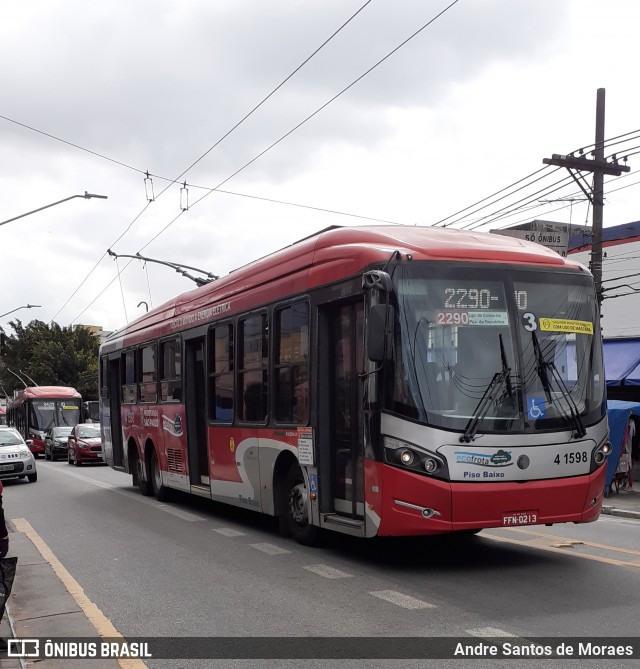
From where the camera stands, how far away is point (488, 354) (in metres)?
Result: 8.24

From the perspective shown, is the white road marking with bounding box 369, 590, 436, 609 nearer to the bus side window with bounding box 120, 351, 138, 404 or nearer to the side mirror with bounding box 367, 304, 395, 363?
the side mirror with bounding box 367, 304, 395, 363

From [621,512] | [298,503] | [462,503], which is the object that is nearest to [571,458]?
[462,503]

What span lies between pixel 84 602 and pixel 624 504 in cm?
1107

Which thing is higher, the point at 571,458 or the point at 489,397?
the point at 489,397

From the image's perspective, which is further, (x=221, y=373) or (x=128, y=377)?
(x=128, y=377)

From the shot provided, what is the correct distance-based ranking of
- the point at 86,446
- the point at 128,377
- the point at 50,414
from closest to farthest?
1. the point at 128,377
2. the point at 86,446
3. the point at 50,414

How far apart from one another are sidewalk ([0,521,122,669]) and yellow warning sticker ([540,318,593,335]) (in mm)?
4791

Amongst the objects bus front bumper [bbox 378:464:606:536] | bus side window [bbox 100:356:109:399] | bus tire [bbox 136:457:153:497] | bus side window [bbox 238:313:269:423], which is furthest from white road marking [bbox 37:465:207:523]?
bus front bumper [bbox 378:464:606:536]

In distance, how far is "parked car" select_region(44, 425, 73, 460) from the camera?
3591cm

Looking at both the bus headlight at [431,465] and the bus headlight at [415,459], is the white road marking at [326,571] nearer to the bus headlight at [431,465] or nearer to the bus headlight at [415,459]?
the bus headlight at [415,459]

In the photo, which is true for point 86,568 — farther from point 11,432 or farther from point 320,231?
point 11,432

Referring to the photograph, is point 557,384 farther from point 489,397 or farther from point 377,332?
point 377,332

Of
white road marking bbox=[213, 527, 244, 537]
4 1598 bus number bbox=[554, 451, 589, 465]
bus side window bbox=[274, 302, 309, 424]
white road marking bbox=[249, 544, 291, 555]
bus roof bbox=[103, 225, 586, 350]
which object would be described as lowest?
white road marking bbox=[213, 527, 244, 537]

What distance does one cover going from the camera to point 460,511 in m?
7.90
